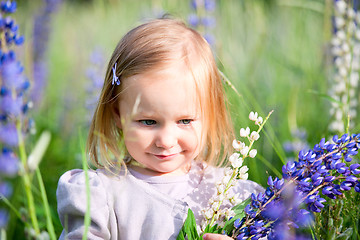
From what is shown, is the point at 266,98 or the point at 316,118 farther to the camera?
A: the point at 266,98

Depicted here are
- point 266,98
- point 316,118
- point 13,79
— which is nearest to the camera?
point 13,79

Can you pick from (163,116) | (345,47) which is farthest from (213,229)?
(345,47)

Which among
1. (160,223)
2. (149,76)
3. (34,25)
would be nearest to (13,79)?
(149,76)

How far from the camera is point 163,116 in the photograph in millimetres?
1541

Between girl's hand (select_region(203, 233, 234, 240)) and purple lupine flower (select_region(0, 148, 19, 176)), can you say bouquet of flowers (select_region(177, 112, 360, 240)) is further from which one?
purple lupine flower (select_region(0, 148, 19, 176))

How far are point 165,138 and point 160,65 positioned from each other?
0.26 m

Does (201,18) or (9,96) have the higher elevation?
(201,18)

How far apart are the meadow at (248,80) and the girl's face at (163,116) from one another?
532 millimetres

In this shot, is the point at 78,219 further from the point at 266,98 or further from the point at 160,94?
the point at 266,98

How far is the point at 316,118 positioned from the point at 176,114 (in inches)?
77.0

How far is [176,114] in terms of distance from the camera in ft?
5.10

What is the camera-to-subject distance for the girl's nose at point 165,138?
155cm

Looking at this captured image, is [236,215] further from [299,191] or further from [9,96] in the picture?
[9,96]

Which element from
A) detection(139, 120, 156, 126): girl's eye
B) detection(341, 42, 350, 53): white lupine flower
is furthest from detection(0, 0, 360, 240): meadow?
detection(139, 120, 156, 126): girl's eye
